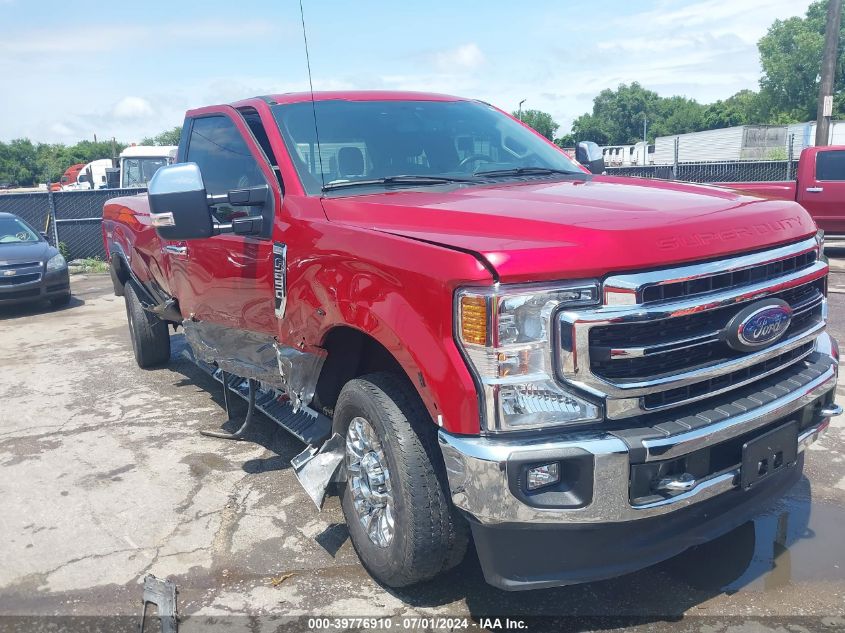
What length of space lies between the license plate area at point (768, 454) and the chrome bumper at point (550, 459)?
0.72 ft

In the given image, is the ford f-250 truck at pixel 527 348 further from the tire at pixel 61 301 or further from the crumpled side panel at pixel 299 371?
the tire at pixel 61 301

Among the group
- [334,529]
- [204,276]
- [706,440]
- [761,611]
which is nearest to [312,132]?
[204,276]

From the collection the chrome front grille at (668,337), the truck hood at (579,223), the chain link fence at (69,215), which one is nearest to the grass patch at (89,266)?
the chain link fence at (69,215)

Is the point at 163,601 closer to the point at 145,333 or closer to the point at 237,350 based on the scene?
the point at 237,350

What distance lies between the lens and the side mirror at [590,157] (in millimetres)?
4809

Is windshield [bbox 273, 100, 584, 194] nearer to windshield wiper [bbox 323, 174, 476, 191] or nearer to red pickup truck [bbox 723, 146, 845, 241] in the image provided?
windshield wiper [bbox 323, 174, 476, 191]

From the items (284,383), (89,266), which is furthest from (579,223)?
(89,266)

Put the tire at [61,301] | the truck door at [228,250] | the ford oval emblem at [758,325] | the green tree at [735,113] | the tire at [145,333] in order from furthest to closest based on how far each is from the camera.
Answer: the green tree at [735,113], the tire at [61,301], the tire at [145,333], the truck door at [228,250], the ford oval emblem at [758,325]

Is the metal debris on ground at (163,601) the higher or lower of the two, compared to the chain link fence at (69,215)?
lower

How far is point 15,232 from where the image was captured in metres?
11.5

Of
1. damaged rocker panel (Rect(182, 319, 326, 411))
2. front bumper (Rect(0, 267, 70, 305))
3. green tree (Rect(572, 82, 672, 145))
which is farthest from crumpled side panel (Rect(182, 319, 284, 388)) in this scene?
green tree (Rect(572, 82, 672, 145))

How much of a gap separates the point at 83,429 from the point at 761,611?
14.4 ft

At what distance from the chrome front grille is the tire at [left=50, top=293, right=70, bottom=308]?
10286 mm

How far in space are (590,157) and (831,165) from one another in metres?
9.21
